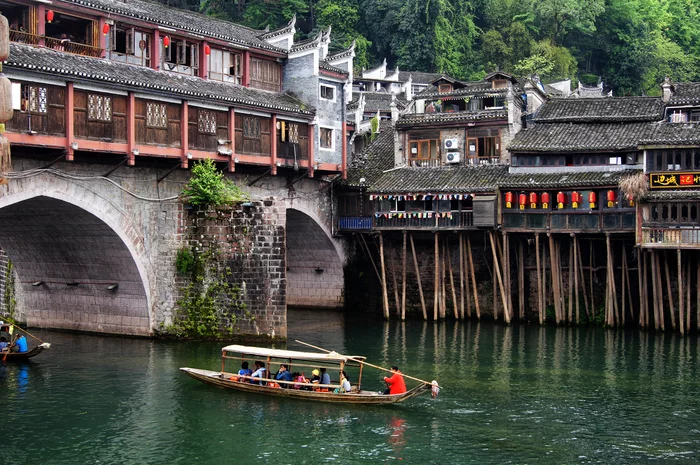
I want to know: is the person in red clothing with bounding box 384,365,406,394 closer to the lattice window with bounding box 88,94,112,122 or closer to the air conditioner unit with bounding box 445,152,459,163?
the lattice window with bounding box 88,94,112,122

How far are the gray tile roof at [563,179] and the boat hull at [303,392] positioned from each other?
19042 mm

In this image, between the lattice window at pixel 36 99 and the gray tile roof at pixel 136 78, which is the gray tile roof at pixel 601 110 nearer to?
the gray tile roof at pixel 136 78

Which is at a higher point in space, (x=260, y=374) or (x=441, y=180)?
(x=441, y=180)

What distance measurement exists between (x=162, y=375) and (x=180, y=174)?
12.6m

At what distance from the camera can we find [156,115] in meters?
43.1

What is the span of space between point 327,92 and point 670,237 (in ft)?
68.6

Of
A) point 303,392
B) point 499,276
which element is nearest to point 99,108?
point 303,392

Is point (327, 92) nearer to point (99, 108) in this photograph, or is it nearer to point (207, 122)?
point (207, 122)

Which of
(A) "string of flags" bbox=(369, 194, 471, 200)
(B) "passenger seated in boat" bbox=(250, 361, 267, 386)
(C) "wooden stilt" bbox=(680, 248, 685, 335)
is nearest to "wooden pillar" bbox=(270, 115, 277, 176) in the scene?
(A) "string of flags" bbox=(369, 194, 471, 200)

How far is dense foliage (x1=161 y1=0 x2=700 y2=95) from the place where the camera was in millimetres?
90562

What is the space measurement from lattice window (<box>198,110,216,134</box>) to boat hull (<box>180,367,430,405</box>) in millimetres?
14654

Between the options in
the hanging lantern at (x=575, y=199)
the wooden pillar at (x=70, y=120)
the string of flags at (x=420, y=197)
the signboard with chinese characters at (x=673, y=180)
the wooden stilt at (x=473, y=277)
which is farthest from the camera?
the wooden stilt at (x=473, y=277)

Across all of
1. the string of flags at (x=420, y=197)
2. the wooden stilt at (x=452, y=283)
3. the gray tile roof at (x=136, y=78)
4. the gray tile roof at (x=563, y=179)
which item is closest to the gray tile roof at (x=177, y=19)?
the gray tile roof at (x=136, y=78)

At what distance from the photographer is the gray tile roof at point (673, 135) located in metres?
45.0
